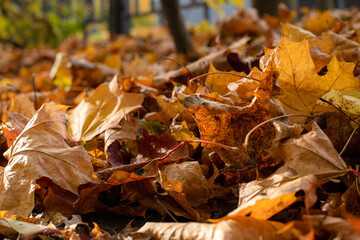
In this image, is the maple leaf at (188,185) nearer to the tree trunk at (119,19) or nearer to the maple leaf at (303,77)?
the maple leaf at (303,77)

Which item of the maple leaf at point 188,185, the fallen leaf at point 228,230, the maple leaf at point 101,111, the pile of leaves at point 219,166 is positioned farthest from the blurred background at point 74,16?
the fallen leaf at point 228,230

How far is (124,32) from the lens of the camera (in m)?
7.40

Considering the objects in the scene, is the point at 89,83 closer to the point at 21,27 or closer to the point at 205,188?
the point at 205,188

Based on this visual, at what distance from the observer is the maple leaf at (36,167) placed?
800mm

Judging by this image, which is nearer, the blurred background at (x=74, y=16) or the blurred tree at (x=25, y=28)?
the blurred background at (x=74, y=16)

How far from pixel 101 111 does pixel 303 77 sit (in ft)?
1.97

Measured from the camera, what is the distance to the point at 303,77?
866 mm

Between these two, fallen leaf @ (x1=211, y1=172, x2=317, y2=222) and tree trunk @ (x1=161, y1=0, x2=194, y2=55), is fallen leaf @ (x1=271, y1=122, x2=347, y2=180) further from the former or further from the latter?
tree trunk @ (x1=161, y1=0, x2=194, y2=55)

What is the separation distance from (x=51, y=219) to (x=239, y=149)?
0.43 m

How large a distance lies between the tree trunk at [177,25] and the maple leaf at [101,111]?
1.94m

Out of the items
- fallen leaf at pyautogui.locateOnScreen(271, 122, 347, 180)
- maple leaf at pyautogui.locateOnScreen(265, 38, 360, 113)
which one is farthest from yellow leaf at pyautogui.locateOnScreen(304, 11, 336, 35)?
fallen leaf at pyautogui.locateOnScreen(271, 122, 347, 180)

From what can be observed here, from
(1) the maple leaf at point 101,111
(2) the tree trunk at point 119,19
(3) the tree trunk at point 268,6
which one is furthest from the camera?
(2) the tree trunk at point 119,19

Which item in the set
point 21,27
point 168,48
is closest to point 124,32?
point 168,48

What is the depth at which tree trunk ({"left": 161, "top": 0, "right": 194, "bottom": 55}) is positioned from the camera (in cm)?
298
